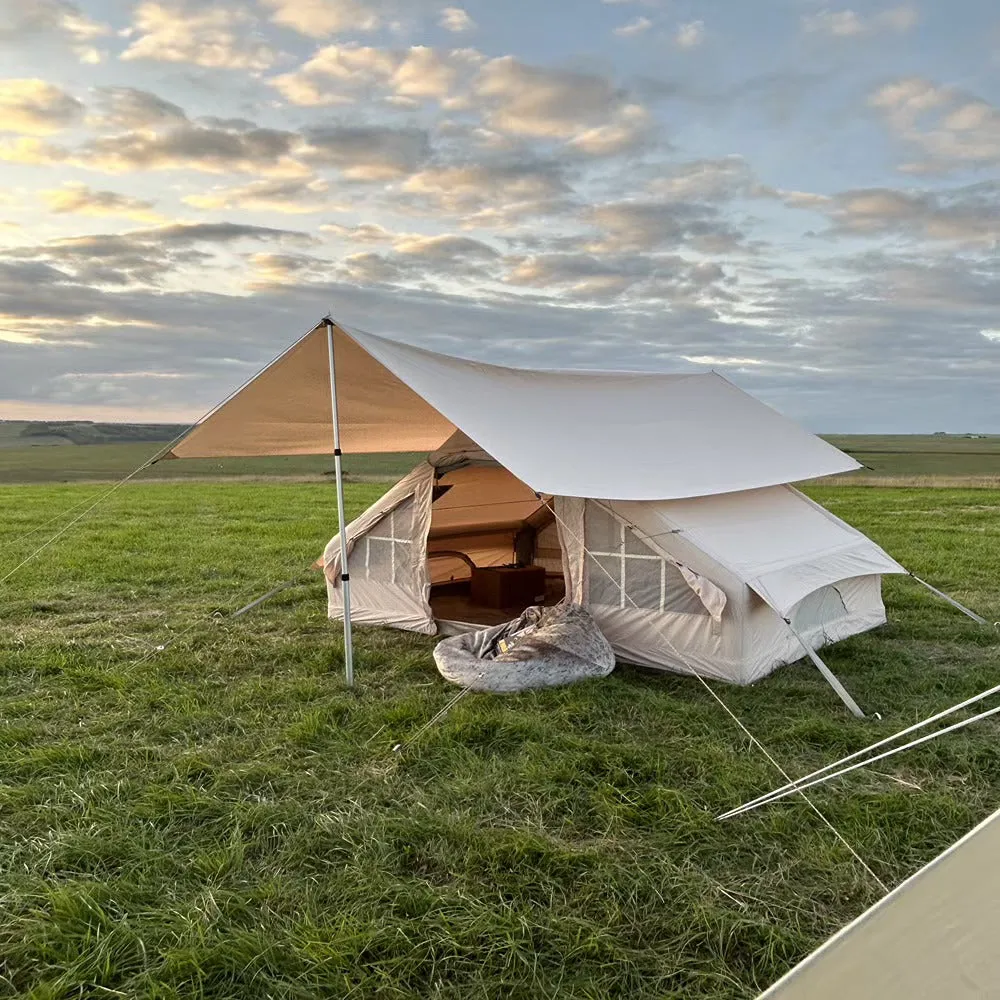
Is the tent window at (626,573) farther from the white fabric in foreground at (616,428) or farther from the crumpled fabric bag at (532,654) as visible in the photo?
the white fabric in foreground at (616,428)

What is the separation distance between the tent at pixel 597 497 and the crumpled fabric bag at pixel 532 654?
281 mm

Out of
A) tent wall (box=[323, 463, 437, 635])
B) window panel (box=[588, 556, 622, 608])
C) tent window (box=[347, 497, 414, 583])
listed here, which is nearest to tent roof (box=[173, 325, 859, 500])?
window panel (box=[588, 556, 622, 608])

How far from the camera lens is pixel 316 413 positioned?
627 centimetres

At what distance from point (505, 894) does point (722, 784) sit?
1.14 meters

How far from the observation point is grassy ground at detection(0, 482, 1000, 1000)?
2445mm

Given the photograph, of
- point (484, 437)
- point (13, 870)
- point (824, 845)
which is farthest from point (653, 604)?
point (13, 870)

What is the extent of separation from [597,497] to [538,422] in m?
0.97

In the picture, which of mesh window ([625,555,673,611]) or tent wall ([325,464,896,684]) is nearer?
tent wall ([325,464,896,684])

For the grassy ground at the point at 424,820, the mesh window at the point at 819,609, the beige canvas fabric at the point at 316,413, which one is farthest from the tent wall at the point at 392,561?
the mesh window at the point at 819,609

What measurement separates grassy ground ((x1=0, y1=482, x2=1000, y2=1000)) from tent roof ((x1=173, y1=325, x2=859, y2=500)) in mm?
1273

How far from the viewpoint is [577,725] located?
14.0 ft

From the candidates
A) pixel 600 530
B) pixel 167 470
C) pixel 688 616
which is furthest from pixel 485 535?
pixel 167 470

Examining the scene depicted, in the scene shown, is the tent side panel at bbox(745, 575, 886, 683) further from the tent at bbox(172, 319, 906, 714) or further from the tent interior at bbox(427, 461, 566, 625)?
the tent interior at bbox(427, 461, 566, 625)

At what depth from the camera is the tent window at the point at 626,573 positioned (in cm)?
515
